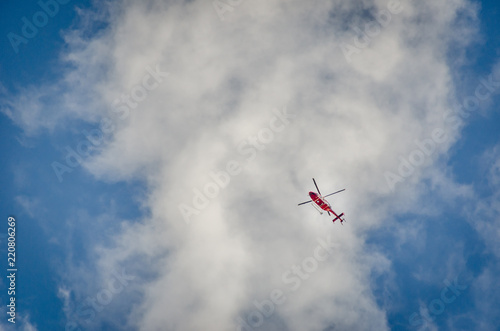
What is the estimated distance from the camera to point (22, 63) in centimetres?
8519

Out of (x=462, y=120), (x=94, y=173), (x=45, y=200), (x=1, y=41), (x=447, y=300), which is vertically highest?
(x=1, y=41)

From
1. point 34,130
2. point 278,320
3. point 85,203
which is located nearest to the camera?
point 34,130

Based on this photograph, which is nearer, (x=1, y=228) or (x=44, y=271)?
(x=1, y=228)

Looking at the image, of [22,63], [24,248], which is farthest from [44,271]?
[22,63]

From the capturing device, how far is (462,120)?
95750 mm

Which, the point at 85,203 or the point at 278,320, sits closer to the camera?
the point at 85,203

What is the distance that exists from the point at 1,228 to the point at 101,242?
27.0 meters

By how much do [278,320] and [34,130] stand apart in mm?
105758

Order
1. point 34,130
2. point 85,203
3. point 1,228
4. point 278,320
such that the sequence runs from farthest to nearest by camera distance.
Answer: point 278,320 < point 85,203 < point 34,130 < point 1,228

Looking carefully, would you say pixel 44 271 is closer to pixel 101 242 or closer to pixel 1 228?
pixel 101 242

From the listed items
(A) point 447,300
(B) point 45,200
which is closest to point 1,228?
(B) point 45,200

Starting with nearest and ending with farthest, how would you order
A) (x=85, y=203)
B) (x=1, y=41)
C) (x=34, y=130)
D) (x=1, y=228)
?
(x=1, y=228)
(x=1, y=41)
(x=34, y=130)
(x=85, y=203)

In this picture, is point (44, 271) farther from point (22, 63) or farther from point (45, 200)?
point (22, 63)

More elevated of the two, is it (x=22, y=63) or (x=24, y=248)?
(x=22, y=63)
